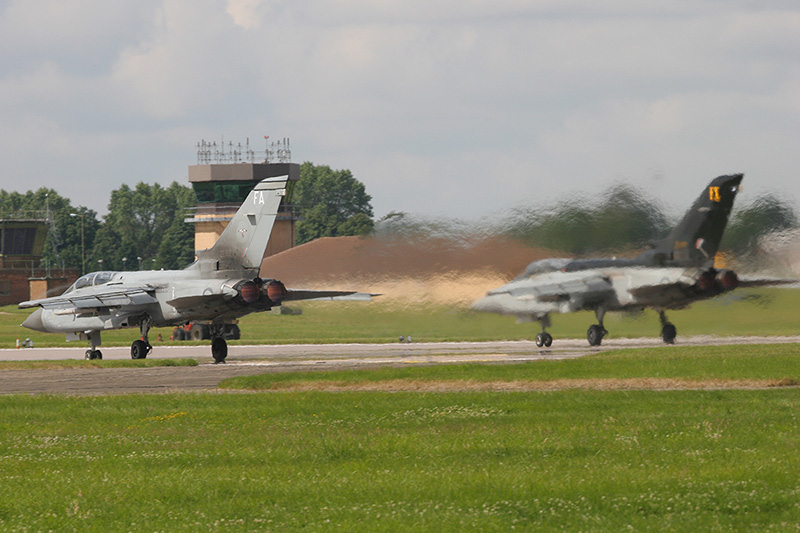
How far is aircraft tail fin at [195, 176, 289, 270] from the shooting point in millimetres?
42188

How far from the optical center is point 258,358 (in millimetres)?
46625

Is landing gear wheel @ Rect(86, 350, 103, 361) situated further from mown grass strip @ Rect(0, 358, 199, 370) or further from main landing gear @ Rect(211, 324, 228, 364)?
main landing gear @ Rect(211, 324, 228, 364)

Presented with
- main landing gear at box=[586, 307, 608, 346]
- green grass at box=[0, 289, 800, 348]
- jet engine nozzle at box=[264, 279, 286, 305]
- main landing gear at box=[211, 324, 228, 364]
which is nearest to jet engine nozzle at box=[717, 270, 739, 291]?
green grass at box=[0, 289, 800, 348]

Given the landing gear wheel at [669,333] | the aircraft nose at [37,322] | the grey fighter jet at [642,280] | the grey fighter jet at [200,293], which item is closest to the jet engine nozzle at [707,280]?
the grey fighter jet at [642,280]

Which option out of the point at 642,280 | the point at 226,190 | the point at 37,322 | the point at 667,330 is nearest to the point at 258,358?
the point at 37,322

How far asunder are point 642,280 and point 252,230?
55.3 ft

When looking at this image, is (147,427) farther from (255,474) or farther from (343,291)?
(343,291)

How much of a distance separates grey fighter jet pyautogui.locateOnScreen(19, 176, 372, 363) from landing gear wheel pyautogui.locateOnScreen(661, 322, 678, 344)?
43.3 feet

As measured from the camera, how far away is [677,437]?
57.2 ft

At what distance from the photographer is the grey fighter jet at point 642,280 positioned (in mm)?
45688

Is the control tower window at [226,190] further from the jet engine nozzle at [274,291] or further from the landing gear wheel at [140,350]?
the jet engine nozzle at [274,291]

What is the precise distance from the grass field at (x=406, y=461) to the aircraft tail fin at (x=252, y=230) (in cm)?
1586

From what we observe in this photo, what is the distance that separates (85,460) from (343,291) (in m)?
30.9

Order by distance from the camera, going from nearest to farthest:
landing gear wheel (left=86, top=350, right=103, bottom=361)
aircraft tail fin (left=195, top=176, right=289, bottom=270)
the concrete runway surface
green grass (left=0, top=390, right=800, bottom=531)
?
green grass (left=0, top=390, right=800, bottom=531), the concrete runway surface, aircraft tail fin (left=195, top=176, right=289, bottom=270), landing gear wheel (left=86, top=350, right=103, bottom=361)
